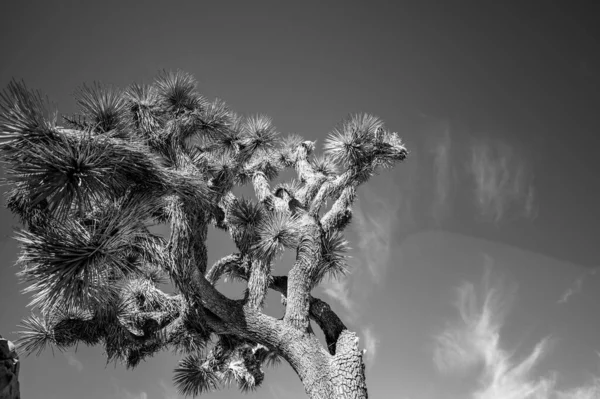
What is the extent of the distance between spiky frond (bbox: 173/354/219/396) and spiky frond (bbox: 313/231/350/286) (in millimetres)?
3162

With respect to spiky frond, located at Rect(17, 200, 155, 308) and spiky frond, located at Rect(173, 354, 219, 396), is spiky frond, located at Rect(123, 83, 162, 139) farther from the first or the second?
spiky frond, located at Rect(173, 354, 219, 396)

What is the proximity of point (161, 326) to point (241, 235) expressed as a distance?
2308 millimetres

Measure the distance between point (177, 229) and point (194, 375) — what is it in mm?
4008

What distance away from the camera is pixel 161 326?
6.80 meters

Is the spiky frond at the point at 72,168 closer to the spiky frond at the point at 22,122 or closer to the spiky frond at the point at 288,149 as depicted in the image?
the spiky frond at the point at 22,122

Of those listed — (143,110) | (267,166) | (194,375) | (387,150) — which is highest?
(267,166)

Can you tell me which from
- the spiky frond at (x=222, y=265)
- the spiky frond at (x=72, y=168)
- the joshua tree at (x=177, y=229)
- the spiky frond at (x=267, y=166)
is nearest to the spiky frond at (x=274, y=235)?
the joshua tree at (x=177, y=229)

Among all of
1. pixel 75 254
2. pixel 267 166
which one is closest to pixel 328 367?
pixel 75 254

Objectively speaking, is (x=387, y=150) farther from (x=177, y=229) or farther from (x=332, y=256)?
(x=177, y=229)

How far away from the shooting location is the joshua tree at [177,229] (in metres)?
3.96

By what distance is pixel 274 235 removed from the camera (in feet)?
19.2

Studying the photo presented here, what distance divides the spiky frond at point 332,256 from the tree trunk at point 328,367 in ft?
4.09

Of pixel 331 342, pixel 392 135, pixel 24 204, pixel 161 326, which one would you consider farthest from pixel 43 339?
pixel 392 135

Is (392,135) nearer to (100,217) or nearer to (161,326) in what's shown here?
(100,217)
